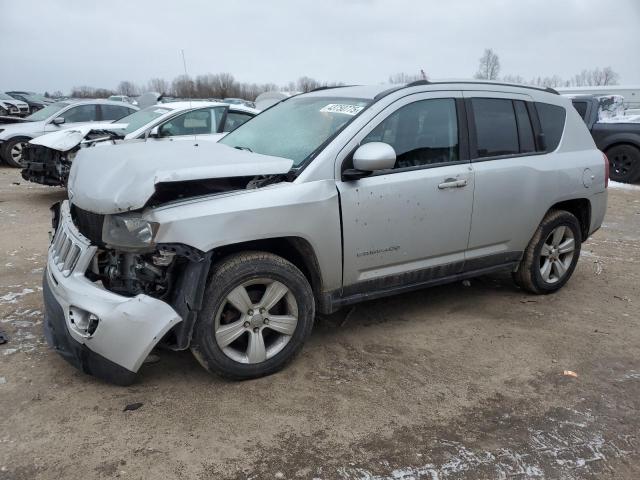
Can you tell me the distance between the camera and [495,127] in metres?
4.25

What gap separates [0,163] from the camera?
12344mm

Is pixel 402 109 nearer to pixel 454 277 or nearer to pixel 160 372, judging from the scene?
pixel 454 277

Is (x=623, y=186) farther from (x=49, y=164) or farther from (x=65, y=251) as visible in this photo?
(x=65, y=251)

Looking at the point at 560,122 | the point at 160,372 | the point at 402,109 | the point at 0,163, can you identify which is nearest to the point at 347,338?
the point at 160,372

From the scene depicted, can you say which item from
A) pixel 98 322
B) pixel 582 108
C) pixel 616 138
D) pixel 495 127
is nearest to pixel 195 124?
pixel 495 127

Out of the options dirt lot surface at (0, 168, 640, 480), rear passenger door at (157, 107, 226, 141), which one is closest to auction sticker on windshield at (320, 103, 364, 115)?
dirt lot surface at (0, 168, 640, 480)

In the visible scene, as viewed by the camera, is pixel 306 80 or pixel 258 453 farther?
pixel 306 80

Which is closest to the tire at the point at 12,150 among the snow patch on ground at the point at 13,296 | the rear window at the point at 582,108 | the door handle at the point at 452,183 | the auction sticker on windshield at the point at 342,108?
the snow patch on ground at the point at 13,296

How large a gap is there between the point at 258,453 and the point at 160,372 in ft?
3.33

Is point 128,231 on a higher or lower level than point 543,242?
higher

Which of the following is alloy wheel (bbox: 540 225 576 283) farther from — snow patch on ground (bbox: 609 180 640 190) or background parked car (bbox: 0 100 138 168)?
background parked car (bbox: 0 100 138 168)

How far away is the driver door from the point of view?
3.49 m

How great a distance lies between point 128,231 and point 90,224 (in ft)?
1.36

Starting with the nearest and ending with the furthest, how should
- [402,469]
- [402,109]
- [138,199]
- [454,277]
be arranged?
[402,469] → [138,199] → [402,109] → [454,277]
